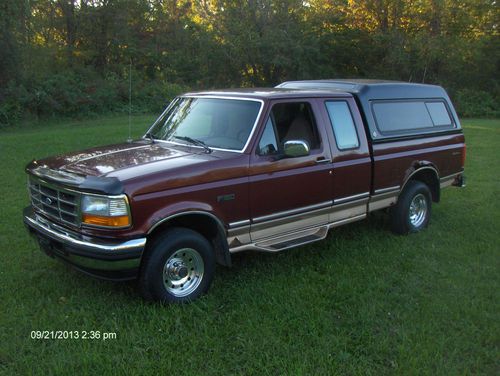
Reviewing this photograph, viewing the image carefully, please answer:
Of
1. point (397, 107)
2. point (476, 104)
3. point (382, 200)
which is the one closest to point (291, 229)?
point (382, 200)

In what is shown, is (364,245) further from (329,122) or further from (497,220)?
(497,220)

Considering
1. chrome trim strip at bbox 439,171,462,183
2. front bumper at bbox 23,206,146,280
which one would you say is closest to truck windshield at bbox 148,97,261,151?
front bumper at bbox 23,206,146,280

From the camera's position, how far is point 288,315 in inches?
172

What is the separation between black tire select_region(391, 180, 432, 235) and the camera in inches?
261

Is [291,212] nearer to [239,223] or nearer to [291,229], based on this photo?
[291,229]

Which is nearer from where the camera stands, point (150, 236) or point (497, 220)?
Result: point (150, 236)

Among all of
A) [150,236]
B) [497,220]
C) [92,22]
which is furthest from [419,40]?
[150,236]

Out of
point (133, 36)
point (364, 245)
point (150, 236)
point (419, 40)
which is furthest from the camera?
point (419, 40)

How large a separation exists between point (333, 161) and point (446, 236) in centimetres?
229

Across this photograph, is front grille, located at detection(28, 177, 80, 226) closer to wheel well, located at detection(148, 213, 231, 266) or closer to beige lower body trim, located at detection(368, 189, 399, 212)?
wheel well, located at detection(148, 213, 231, 266)

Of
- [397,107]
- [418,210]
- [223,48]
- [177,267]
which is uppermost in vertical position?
[223,48]

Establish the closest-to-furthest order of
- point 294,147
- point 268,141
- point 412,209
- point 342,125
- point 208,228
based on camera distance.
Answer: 1. point 208,228
2. point 294,147
3. point 268,141
4. point 342,125
5. point 412,209

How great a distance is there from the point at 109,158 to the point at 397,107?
150 inches

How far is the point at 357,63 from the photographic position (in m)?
32.7
